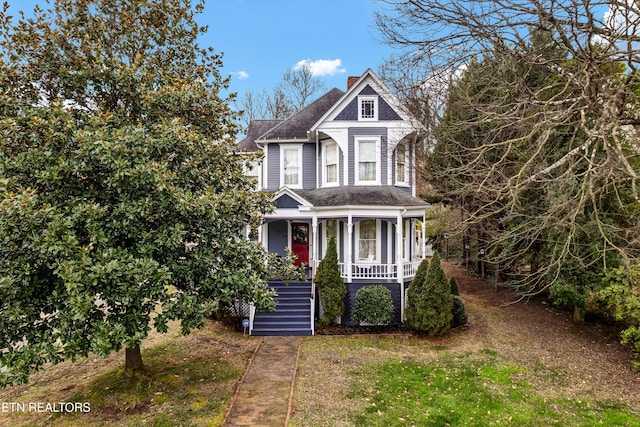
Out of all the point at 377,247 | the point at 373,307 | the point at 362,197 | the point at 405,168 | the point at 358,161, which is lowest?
the point at 373,307

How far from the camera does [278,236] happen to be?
51.3 ft

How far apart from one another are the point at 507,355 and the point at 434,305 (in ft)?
7.69

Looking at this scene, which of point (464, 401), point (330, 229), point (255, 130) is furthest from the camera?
point (255, 130)

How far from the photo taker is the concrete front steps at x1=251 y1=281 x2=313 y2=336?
39.0ft

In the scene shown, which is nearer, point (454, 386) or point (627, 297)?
point (454, 386)

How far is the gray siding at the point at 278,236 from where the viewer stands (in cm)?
1560

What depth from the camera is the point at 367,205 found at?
41.2 feet

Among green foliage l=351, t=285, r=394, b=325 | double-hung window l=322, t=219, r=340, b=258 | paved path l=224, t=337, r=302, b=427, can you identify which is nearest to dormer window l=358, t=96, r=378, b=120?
double-hung window l=322, t=219, r=340, b=258

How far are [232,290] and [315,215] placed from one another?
639cm

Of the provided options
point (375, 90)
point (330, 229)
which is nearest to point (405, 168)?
point (375, 90)

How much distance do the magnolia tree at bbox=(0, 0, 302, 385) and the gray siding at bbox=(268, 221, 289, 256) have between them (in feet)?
22.9

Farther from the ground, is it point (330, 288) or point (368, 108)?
point (368, 108)

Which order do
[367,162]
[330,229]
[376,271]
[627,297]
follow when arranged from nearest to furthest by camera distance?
1. [627,297]
2. [376,271]
3. [367,162]
4. [330,229]

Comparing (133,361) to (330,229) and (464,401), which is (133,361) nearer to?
(464,401)
